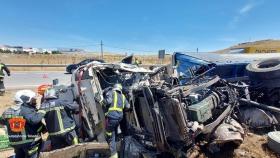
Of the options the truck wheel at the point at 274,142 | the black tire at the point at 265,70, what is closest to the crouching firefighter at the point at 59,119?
the truck wheel at the point at 274,142

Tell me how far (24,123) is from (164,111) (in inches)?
82.1

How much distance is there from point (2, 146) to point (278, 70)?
232 inches

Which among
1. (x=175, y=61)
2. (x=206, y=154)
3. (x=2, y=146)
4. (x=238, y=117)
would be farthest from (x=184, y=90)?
(x=175, y=61)

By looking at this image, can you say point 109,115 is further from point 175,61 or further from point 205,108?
point 175,61

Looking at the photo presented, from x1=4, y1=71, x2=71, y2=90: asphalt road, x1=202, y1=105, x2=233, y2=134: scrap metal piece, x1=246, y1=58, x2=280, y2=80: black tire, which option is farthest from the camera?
x1=4, y1=71, x2=71, y2=90: asphalt road

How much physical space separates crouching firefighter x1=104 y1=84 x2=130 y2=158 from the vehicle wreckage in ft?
0.67

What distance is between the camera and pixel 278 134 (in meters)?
5.12

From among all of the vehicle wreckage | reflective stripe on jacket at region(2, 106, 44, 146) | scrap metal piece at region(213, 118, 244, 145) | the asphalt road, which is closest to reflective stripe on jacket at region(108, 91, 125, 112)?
the vehicle wreckage

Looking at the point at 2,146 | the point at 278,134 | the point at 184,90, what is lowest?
the point at 2,146

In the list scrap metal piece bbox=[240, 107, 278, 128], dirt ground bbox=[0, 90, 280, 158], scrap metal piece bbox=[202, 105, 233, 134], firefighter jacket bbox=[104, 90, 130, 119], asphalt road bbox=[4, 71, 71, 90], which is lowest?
dirt ground bbox=[0, 90, 280, 158]

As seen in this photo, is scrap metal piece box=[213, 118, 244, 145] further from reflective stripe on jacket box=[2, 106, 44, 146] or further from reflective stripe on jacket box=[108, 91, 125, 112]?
reflective stripe on jacket box=[2, 106, 44, 146]

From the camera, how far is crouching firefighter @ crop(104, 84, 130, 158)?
4488 mm

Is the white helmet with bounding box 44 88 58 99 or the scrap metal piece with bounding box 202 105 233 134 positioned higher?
the white helmet with bounding box 44 88 58 99

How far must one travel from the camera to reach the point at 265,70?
6391mm
